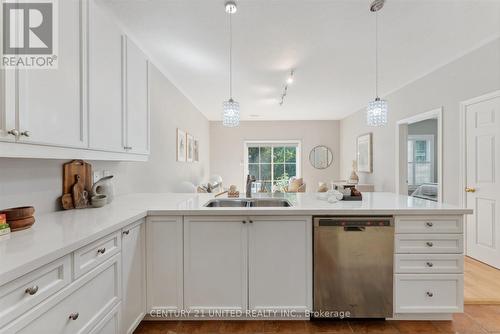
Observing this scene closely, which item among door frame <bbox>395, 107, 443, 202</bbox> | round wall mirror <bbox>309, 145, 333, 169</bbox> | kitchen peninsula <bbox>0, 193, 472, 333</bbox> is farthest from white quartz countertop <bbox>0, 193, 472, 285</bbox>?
round wall mirror <bbox>309, 145, 333, 169</bbox>

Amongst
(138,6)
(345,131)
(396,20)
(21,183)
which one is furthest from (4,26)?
(345,131)

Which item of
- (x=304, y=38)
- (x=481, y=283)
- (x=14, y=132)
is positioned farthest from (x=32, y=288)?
(x=481, y=283)

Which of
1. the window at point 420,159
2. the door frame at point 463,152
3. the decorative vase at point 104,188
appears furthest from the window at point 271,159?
the decorative vase at point 104,188

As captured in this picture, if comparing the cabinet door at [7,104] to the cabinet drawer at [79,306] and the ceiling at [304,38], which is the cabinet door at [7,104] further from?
the ceiling at [304,38]

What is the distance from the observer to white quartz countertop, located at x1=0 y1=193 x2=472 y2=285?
3.01ft

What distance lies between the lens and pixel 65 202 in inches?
68.7

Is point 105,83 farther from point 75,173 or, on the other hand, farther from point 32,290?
point 32,290

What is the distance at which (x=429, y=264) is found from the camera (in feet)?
5.88

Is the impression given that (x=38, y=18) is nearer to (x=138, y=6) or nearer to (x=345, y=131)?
(x=138, y=6)

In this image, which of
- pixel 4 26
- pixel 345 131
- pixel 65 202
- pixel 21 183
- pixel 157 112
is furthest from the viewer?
pixel 345 131

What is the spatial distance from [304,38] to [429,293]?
253 cm

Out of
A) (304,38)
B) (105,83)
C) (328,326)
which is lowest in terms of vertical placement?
(328,326)

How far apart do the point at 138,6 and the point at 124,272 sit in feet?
6.82

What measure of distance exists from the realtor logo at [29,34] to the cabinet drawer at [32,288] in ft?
2.79
